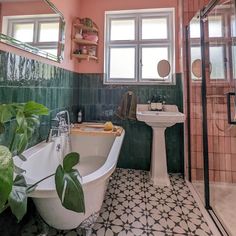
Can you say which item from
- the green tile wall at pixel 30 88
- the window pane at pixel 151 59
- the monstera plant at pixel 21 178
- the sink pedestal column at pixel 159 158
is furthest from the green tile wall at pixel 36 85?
the sink pedestal column at pixel 159 158

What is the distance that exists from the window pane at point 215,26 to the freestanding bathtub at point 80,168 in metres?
1.66

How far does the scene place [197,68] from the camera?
220 cm

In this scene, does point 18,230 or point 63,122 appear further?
point 63,122

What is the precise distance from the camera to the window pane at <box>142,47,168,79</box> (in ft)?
8.89

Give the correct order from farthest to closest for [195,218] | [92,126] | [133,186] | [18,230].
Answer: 1. [92,126]
2. [133,186]
3. [195,218]
4. [18,230]

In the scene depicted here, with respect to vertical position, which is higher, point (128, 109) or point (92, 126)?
point (128, 109)

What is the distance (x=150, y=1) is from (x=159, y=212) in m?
2.81

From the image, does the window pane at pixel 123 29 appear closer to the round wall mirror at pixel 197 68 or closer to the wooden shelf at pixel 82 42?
the wooden shelf at pixel 82 42

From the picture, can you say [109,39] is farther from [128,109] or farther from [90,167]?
[90,167]

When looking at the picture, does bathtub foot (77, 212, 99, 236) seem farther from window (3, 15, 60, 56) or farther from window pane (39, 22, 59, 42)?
window pane (39, 22, 59, 42)

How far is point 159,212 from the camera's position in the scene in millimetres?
1671

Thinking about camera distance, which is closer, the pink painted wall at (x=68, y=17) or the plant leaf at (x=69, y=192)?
the plant leaf at (x=69, y=192)

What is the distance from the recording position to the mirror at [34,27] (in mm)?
1267

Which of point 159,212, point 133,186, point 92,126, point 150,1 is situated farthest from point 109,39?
point 159,212
